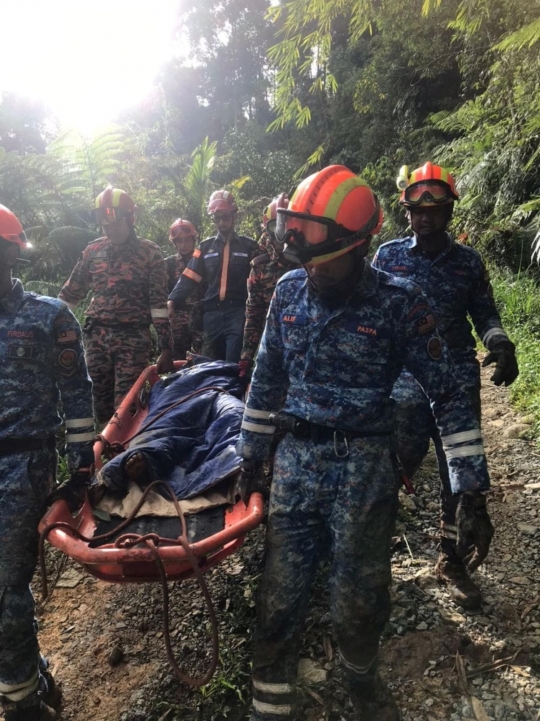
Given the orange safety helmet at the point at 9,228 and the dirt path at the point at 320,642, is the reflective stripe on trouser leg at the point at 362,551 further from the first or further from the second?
the orange safety helmet at the point at 9,228

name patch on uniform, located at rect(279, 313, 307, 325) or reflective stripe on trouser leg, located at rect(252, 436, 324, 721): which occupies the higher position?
name patch on uniform, located at rect(279, 313, 307, 325)

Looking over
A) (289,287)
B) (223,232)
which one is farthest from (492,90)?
(289,287)

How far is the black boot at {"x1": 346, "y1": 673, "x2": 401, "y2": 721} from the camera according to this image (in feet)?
6.95

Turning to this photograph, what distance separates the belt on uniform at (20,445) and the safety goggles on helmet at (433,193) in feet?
7.69

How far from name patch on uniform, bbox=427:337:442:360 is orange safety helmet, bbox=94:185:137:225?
339cm

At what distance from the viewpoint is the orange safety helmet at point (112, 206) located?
4.48 metres

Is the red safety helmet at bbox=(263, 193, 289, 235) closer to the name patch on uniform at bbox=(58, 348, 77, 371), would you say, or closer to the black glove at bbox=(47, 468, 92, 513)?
the name patch on uniform at bbox=(58, 348, 77, 371)

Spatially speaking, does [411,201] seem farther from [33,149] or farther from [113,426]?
[33,149]

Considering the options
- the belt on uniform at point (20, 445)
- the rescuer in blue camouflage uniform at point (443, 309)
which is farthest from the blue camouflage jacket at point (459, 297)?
the belt on uniform at point (20, 445)

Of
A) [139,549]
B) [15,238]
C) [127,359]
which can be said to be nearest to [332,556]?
[139,549]

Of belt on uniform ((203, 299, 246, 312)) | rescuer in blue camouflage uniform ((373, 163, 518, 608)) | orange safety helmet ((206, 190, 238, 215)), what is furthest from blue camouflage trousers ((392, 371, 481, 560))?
orange safety helmet ((206, 190, 238, 215))

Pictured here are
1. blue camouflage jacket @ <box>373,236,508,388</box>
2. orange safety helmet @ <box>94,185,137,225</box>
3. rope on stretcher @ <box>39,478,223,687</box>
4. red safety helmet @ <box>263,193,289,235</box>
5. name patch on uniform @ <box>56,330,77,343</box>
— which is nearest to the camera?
rope on stretcher @ <box>39,478,223,687</box>

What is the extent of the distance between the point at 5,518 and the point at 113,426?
129 centimetres

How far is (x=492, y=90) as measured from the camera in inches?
331
